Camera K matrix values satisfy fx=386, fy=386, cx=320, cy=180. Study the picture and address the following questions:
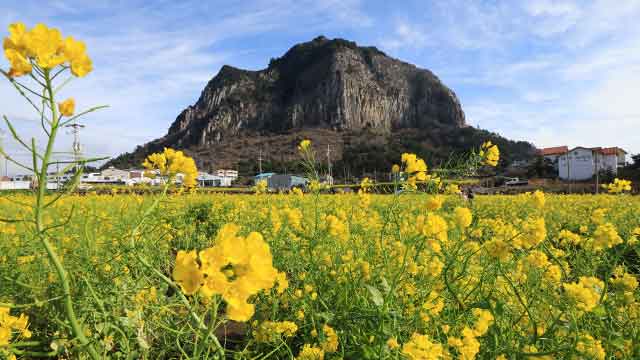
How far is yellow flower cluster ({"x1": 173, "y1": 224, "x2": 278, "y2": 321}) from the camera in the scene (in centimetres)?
66

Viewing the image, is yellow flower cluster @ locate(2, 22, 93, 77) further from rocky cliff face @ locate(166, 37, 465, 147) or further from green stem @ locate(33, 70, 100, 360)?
rocky cliff face @ locate(166, 37, 465, 147)

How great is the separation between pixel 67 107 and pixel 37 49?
146mm

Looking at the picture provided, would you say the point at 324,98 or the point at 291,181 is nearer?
the point at 291,181

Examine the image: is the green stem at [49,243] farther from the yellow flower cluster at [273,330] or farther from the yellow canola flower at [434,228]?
the yellow canola flower at [434,228]

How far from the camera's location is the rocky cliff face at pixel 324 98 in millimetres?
107938

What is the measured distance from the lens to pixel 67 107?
97 centimetres

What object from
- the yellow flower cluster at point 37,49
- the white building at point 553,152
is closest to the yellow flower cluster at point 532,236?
the yellow flower cluster at point 37,49

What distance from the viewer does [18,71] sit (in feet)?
3.07

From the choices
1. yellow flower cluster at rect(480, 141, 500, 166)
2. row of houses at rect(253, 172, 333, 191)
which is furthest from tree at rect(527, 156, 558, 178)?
yellow flower cluster at rect(480, 141, 500, 166)

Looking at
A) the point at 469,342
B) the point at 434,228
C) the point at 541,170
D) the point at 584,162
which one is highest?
the point at 584,162

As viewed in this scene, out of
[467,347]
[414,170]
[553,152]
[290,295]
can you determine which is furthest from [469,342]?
[553,152]

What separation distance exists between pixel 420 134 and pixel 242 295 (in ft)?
298

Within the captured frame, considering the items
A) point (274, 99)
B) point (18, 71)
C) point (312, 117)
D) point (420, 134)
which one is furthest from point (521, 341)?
point (274, 99)

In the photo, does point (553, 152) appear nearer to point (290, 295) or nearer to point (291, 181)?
point (291, 181)
